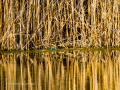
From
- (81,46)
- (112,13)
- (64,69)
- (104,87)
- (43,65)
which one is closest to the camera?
(104,87)

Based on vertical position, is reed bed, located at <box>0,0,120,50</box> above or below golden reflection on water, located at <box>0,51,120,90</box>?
above

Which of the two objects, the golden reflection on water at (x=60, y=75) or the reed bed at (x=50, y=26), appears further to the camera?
the reed bed at (x=50, y=26)

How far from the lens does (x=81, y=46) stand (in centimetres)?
1006

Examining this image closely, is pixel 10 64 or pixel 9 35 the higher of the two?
pixel 9 35

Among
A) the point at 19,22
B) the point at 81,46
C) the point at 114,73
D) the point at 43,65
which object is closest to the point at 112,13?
the point at 81,46

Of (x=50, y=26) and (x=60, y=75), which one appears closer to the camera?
(x=60, y=75)

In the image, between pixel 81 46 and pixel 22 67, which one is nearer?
pixel 22 67

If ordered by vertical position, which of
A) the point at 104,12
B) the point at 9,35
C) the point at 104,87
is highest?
the point at 104,12

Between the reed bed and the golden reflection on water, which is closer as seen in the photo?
the golden reflection on water

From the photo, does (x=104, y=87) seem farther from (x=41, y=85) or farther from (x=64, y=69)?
(x=64, y=69)

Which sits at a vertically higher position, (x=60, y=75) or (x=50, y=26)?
(x=50, y=26)

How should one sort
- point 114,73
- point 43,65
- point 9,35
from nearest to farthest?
point 114,73 → point 43,65 → point 9,35

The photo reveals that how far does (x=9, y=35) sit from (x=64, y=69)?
11.5 feet

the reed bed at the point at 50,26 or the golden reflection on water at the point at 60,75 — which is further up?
the reed bed at the point at 50,26
